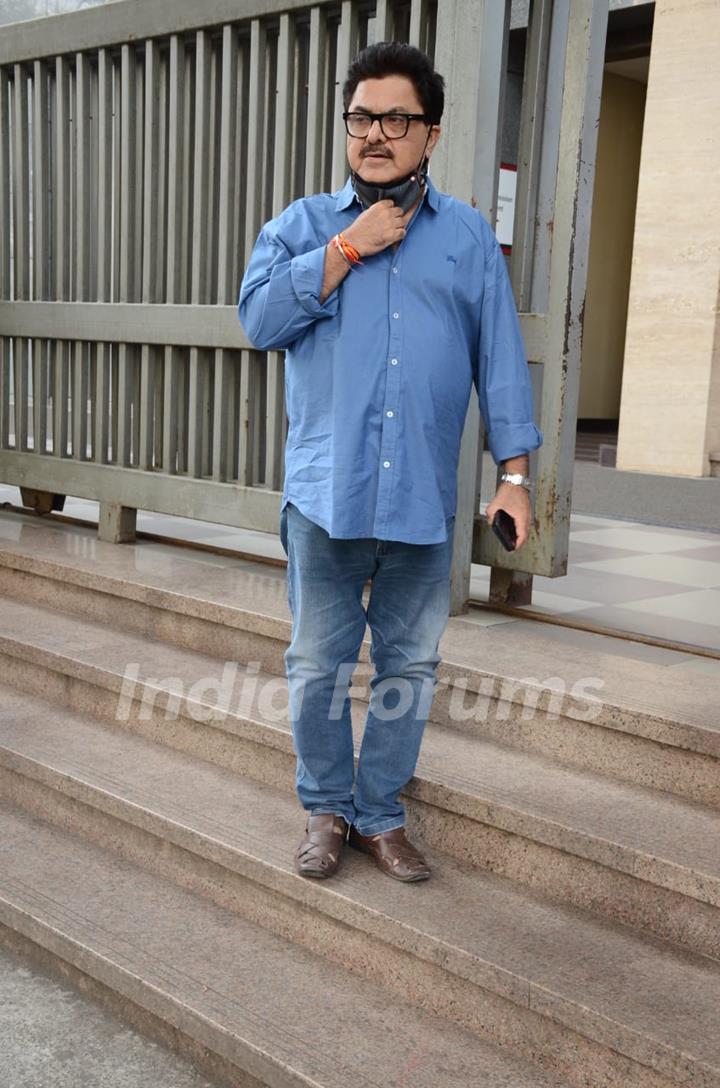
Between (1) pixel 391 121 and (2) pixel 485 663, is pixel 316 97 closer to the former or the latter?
(1) pixel 391 121

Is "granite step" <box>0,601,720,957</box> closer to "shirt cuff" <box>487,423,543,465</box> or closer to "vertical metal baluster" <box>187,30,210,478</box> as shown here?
"shirt cuff" <box>487,423,543,465</box>

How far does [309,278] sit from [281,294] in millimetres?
69

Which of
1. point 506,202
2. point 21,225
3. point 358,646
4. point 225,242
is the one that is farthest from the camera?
point 21,225

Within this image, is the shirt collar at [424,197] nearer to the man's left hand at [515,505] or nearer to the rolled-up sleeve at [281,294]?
the rolled-up sleeve at [281,294]

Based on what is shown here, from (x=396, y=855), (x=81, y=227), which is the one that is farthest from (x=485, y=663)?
(x=81, y=227)

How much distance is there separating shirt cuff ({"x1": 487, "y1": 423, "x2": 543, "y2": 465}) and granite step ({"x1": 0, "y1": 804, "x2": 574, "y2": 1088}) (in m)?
1.23

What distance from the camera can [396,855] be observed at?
279 cm

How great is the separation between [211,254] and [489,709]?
98.6 inches

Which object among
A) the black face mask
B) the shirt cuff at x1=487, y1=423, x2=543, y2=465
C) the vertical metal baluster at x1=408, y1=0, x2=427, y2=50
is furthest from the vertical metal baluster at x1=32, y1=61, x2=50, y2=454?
the shirt cuff at x1=487, y1=423, x2=543, y2=465

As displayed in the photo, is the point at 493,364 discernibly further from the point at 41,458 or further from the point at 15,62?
the point at 15,62

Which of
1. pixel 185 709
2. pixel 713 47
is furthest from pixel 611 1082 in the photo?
pixel 713 47

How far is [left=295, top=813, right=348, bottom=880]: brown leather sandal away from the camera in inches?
A: 108

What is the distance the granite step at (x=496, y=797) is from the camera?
8.45ft

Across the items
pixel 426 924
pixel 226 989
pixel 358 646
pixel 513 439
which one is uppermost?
pixel 513 439
